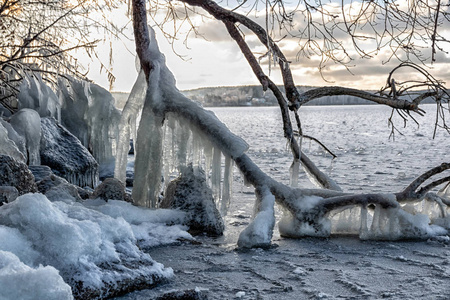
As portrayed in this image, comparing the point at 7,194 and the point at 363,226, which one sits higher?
the point at 7,194

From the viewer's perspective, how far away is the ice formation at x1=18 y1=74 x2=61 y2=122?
32.8 feet

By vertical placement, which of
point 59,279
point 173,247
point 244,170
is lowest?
point 173,247

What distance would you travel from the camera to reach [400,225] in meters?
5.64

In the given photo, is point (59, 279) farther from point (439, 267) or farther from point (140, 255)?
point (439, 267)

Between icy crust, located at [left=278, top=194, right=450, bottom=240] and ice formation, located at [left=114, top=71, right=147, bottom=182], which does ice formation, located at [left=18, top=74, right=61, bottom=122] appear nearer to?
ice formation, located at [left=114, top=71, right=147, bottom=182]

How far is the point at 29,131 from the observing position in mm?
8531

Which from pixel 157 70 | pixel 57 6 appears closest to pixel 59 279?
pixel 157 70

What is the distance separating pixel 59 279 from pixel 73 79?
29.2 ft

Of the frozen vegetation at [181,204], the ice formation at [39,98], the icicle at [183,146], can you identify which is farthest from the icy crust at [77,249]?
the ice formation at [39,98]

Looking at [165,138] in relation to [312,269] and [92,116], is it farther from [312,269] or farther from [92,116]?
[92,116]

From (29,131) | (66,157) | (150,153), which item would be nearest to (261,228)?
(150,153)

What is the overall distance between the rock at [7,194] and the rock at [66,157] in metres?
3.35

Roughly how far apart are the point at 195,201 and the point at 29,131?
3937 mm

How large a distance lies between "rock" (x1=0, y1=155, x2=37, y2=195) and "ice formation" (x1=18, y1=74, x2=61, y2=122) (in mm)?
4338
